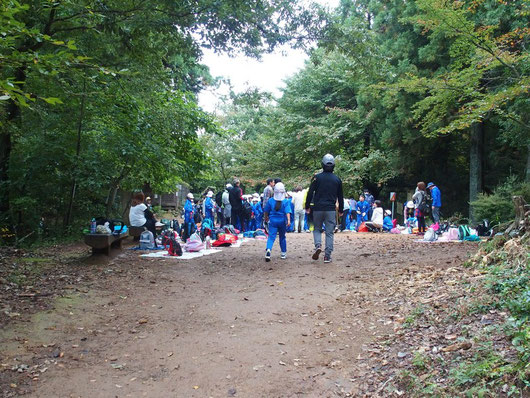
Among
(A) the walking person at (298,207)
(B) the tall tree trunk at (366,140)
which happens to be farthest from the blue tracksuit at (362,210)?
(B) the tall tree trunk at (366,140)

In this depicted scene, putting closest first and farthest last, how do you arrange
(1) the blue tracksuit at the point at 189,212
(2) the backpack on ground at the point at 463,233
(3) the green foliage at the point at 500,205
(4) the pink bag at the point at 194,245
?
(4) the pink bag at the point at 194,245, (2) the backpack on ground at the point at 463,233, (3) the green foliage at the point at 500,205, (1) the blue tracksuit at the point at 189,212

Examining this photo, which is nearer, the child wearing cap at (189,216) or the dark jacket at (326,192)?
the dark jacket at (326,192)

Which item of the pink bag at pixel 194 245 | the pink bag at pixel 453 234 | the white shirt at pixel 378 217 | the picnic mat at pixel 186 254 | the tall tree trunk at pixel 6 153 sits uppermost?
the tall tree trunk at pixel 6 153

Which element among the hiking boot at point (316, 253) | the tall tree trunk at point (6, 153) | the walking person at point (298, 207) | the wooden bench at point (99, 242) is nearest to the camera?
the hiking boot at point (316, 253)

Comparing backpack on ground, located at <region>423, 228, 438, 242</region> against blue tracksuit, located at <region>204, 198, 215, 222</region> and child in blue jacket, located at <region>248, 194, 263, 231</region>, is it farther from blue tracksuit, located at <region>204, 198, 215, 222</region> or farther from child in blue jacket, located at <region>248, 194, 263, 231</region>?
blue tracksuit, located at <region>204, 198, 215, 222</region>

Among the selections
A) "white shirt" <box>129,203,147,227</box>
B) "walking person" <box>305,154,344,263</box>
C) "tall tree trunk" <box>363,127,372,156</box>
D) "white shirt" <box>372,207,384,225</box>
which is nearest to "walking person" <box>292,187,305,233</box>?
"white shirt" <box>372,207,384,225</box>

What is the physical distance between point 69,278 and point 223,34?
18.5ft

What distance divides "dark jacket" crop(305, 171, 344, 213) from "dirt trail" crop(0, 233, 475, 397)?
117 cm

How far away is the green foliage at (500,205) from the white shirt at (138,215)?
1015 centimetres

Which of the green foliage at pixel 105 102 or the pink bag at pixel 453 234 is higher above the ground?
the green foliage at pixel 105 102

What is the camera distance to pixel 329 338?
4.71 m

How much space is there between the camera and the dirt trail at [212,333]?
3848 mm

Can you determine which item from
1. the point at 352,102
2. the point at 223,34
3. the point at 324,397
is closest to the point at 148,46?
the point at 223,34

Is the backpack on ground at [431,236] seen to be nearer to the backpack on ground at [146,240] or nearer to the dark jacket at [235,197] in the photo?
the dark jacket at [235,197]
